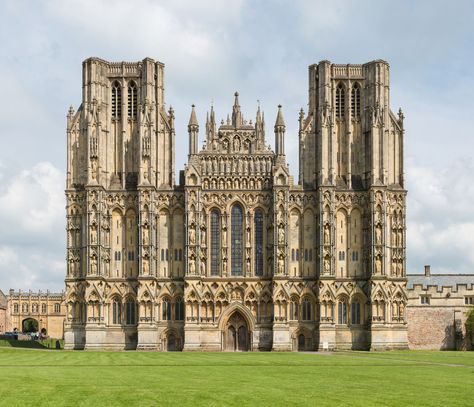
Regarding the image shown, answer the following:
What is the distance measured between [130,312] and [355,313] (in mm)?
23680

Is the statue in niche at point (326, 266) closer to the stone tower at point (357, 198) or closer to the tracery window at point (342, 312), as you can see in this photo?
the stone tower at point (357, 198)

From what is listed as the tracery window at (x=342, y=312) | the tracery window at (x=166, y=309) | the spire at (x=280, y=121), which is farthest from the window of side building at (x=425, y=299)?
the tracery window at (x=166, y=309)

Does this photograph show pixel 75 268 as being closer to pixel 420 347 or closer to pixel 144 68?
pixel 144 68

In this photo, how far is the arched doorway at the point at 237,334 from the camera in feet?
318

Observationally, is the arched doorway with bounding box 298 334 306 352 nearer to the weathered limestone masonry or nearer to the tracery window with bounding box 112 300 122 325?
the weathered limestone masonry

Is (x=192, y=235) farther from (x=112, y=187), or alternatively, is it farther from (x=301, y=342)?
(x=301, y=342)

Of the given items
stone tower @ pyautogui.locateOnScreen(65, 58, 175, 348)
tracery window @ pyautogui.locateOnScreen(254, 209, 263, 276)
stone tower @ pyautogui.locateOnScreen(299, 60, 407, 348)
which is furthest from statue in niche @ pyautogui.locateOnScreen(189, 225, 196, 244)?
stone tower @ pyautogui.locateOnScreen(299, 60, 407, 348)

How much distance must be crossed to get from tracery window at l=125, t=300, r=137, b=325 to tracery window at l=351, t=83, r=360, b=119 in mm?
31429

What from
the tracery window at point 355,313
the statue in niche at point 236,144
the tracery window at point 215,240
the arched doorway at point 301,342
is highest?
the statue in niche at point 236,144

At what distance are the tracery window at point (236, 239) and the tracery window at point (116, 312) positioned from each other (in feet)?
40.8

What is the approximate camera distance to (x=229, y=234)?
321ft

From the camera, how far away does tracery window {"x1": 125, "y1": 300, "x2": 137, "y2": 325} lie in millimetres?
96188

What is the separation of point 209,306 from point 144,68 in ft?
87.5

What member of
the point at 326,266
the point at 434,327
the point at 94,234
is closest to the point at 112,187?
the point at 94,234
